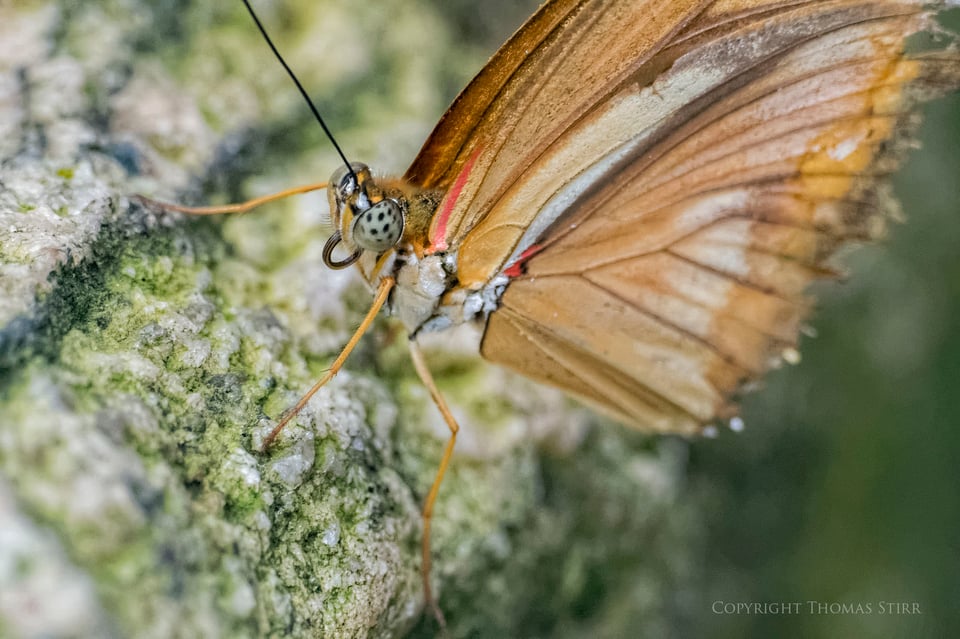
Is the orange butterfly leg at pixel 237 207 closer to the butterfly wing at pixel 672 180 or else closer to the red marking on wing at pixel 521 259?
the butterfly wing at pixel 672 180

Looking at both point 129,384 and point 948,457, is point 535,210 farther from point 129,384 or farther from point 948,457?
point 948,457

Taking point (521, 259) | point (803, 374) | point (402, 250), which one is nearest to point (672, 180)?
point (521, 259)

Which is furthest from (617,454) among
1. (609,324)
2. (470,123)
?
(470,123)

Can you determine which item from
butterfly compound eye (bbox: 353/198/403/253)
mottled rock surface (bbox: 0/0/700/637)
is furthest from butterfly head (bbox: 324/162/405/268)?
mottled rock surface (bbox: 0/0/700/637)

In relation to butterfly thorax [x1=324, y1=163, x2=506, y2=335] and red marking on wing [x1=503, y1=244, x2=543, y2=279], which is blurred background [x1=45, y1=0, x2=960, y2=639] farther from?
red marking on wing [x1=503, y1=244, x2=543, y2=279]

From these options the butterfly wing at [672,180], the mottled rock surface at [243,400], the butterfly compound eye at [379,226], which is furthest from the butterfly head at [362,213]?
the mottled rock surface at [243,400]
